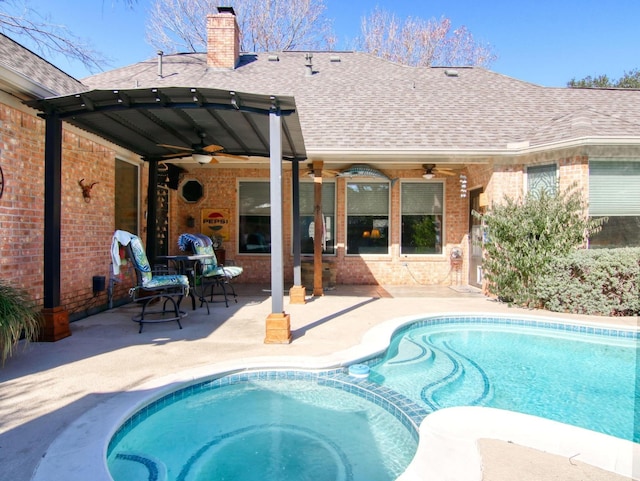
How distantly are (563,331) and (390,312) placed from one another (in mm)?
2405

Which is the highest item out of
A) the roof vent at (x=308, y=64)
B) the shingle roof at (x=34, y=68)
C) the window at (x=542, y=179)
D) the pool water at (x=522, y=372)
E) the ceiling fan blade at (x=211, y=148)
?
the roof vent at (x=308, y=64)

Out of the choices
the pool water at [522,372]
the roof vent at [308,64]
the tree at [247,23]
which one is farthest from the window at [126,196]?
the tree at [247,23]

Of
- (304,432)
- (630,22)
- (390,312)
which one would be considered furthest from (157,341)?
(630,22)

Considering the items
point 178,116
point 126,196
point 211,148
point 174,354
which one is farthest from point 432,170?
point 174,354

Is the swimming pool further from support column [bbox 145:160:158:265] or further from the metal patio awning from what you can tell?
support column [bbox 145:160:158:265]

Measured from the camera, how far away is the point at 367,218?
9.84 metres

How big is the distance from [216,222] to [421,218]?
16.4 feet

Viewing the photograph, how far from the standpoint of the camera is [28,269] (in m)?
4.67

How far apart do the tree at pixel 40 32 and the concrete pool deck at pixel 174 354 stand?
156 inches

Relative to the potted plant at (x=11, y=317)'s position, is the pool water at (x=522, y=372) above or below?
below

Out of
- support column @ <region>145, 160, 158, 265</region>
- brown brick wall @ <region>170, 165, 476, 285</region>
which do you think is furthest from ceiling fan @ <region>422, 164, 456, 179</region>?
support column @ <region>145, 160, 158, 265</region>

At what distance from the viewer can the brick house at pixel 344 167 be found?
5.52 metres

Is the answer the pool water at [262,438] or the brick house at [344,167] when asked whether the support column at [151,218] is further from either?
the pool water at [262,438]

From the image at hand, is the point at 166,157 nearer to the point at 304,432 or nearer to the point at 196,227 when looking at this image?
the point at 196,227
